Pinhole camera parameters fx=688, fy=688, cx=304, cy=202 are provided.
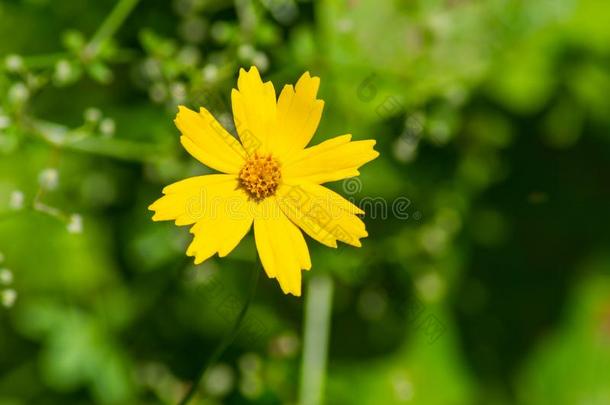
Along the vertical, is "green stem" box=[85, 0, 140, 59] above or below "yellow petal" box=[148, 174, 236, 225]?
above

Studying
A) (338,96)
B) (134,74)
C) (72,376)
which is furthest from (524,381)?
(134,74)

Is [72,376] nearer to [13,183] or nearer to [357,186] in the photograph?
[13,183]

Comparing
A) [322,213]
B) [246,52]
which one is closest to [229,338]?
[322,213]

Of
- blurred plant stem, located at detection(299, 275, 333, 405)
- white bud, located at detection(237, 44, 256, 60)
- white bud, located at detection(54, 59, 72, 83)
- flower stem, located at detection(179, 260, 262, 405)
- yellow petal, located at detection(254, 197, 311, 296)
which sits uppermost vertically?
white bud, located at detection(237, 44, 256, 60)

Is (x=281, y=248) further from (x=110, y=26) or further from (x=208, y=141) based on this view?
(x=110, y=26)

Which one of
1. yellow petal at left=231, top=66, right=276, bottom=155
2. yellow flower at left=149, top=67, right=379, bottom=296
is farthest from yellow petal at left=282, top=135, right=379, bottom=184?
yellow petal at left=231, top=66, right=276, bottom=155

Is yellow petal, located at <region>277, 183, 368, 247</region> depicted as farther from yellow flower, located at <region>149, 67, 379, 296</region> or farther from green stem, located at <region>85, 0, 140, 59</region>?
green stem, located at <region>85, 0, 140, 59</region>
